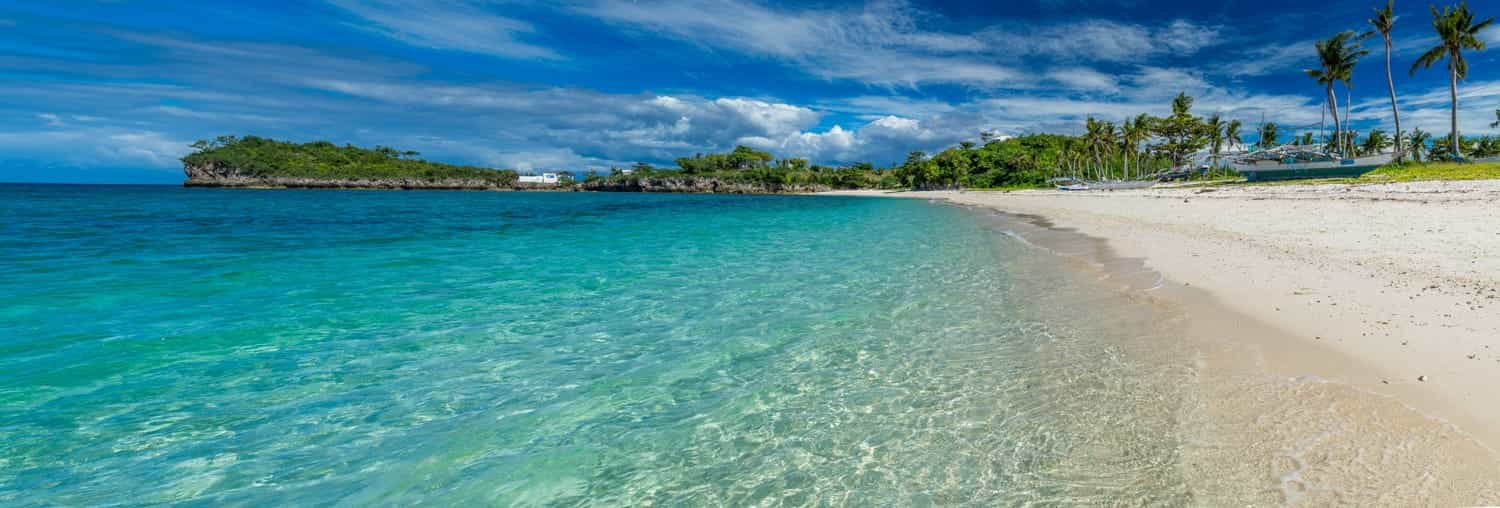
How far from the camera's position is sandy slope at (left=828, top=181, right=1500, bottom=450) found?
568 cm

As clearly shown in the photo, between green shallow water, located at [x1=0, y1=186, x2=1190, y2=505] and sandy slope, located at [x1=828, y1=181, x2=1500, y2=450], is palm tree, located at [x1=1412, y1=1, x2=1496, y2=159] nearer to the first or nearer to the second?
sandy slope, located at [x1=828, y1=181, x2=1500, y2=450]

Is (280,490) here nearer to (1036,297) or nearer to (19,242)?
(1036,297)

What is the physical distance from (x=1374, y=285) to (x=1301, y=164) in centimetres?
7103

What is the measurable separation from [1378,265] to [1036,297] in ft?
21.4

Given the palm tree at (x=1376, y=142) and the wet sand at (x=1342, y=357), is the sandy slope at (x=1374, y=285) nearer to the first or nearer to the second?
the wet sand at (x=1342, y=357)

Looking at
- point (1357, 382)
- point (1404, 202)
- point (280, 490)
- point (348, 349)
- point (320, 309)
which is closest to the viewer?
point (280, 490)

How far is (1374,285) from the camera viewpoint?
9.59 metres

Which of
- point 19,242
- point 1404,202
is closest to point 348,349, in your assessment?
point 19,242

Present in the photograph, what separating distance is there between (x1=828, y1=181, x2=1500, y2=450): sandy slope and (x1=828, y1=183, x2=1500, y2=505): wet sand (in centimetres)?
3

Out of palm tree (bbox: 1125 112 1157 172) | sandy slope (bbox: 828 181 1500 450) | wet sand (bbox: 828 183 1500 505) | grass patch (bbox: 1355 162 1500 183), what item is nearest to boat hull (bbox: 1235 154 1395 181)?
grass patch (bbox: 1355 162 1500 183)

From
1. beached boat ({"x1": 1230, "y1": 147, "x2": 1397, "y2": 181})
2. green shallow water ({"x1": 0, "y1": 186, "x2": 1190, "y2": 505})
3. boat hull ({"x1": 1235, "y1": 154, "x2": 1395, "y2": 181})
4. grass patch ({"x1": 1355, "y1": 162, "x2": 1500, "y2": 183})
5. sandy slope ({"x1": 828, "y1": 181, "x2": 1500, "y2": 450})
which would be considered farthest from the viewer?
beached boat ({"x1": 1230, "y1": 147, "x2": 1397, "y2": 181})

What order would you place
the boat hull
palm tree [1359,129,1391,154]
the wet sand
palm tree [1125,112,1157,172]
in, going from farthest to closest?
palm tree [1359,129,1391,154] → palm tree [1125,112,1157,172] → the boat hull → the wet sand

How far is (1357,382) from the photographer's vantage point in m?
5.71

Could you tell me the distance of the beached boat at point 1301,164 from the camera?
2126 inches
